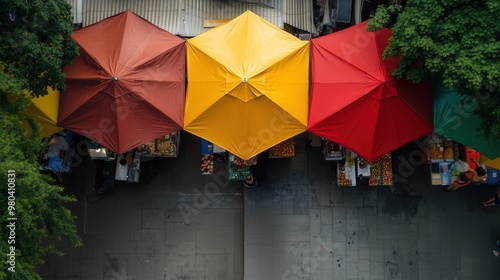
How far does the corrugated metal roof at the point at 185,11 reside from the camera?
11.9 meters

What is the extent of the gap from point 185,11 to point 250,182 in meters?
4.64

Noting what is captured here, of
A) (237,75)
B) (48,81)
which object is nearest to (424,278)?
(237,75)

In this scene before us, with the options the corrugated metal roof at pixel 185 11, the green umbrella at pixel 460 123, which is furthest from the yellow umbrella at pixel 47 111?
the green umbrella at pixel 460 123

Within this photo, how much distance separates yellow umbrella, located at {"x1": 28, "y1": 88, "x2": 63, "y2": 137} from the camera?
1077cm

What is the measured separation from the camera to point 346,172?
12.4 metres

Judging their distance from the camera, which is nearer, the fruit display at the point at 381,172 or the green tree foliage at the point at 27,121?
the green tree foliage at the point at 27,121

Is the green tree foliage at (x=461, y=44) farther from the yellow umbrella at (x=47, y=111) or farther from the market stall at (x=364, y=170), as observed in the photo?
the yellow umbrella at (x=47, y=111)

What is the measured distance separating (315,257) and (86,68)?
7435 millimetres

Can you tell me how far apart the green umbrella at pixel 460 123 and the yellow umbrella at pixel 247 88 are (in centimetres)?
294

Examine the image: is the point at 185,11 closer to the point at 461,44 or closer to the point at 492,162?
the point at 461,44

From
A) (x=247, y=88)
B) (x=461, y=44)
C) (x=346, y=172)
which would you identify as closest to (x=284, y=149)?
(x=346, y=172)

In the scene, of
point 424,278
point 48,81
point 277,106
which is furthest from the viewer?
point 424,278

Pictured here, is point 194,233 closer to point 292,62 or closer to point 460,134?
point 292,62

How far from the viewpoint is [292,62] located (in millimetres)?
10891
